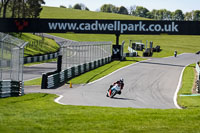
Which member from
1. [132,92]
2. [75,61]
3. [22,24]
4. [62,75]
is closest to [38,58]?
[22,24]

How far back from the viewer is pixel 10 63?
62.7 feet

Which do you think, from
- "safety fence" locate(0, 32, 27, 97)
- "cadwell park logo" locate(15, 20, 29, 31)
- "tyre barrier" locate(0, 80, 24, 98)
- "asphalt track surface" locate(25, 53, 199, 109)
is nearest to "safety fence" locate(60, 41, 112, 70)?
"asphalt track surface" locate(25, 53, 199, 109)

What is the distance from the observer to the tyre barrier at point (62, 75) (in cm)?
2566

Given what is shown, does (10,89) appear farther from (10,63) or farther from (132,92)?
(132,92)

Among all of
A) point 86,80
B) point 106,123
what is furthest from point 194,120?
point 86,80

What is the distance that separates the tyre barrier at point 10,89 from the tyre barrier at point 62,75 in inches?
205

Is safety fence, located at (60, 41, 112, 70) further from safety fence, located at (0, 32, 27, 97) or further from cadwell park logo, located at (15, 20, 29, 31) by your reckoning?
safety fence, located at (0, 32, 27, 97)

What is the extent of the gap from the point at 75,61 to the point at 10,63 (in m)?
14.9

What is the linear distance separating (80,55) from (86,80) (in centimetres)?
572

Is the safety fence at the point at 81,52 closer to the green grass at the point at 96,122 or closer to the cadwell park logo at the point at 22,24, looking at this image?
the cadwell park logo at the point at 22,24

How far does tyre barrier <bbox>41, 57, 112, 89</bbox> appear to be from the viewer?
1010 inches

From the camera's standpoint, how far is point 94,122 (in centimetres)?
1127

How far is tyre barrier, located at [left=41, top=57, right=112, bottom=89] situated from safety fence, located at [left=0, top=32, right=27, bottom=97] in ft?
14.2

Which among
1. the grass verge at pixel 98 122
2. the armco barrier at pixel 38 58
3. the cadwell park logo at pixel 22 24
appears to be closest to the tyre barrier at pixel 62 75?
the cadwell park logo at pixel 22 24
